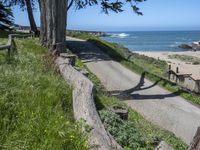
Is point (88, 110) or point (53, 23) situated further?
point (53, 23)

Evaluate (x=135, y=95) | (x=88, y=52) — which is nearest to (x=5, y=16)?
(x=88, y=52)

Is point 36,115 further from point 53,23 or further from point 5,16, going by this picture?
point 5,16

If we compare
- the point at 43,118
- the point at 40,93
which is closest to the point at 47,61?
the point at 40,93

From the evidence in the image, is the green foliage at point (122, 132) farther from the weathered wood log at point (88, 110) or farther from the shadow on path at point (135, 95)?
the shadow on path at point (135, 95)

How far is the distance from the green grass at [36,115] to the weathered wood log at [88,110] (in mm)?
160

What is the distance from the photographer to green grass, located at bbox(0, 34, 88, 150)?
19.0ft

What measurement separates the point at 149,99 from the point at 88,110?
10.5m

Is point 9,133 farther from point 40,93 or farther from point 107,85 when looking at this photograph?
point 107,85

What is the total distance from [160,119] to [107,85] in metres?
5.72

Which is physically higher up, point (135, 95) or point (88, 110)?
point (88, 110)

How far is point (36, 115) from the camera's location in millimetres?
6527

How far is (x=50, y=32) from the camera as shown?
2248 centimetres

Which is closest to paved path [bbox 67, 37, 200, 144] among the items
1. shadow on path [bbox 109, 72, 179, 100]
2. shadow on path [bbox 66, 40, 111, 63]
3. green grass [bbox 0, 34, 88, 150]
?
shadow on path [bbox 109, 72, 179, 100]

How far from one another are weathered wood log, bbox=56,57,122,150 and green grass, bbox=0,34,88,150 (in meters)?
0.16
